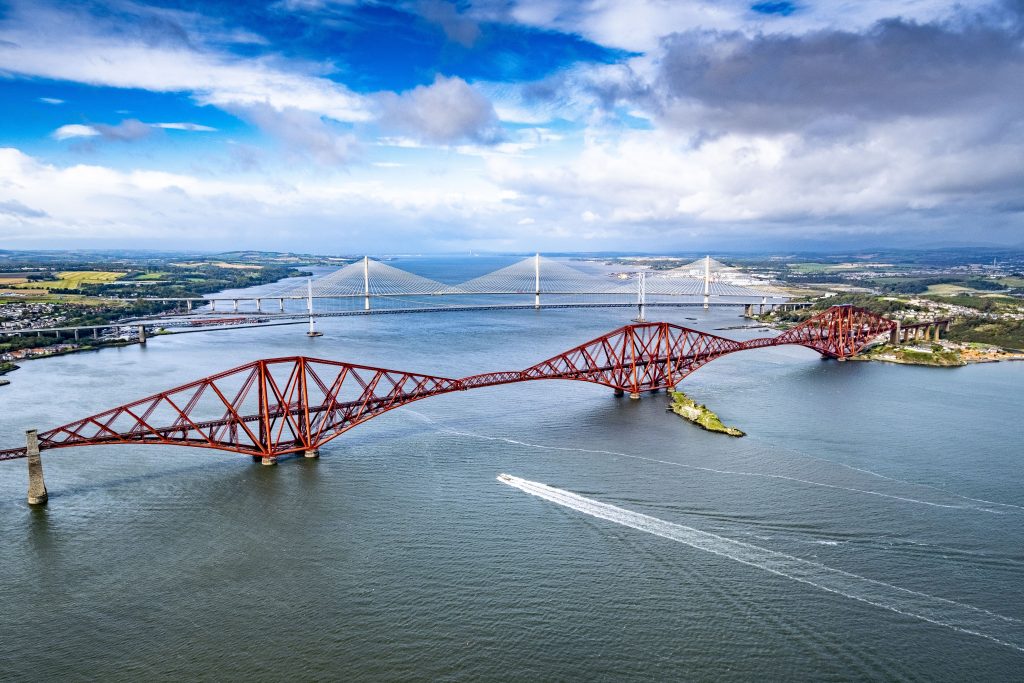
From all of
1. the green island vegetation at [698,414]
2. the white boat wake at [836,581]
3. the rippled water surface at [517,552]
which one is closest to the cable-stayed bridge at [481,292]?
the green island vegetation at [698,414]

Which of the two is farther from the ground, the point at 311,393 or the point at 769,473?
the point at 311,393

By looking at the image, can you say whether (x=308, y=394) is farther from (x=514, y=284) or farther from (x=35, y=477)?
(x=514, y=284)

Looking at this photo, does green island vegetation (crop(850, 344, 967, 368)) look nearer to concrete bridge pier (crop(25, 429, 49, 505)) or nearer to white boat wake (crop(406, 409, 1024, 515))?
white boat wake (crop(406, 409, 1024, 515))

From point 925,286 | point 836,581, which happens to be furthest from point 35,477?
point 925,286

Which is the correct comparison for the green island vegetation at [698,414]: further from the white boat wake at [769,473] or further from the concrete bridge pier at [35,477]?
the concrete bridge pier at [35,477]

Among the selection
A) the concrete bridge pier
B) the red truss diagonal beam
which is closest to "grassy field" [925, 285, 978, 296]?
the red truss diagonal beam

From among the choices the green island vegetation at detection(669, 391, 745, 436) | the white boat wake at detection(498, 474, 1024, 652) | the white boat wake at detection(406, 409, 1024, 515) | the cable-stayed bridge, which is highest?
the cable-stayed bridge
